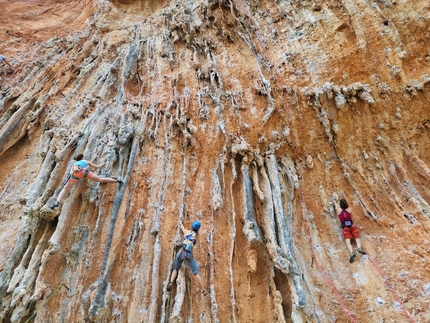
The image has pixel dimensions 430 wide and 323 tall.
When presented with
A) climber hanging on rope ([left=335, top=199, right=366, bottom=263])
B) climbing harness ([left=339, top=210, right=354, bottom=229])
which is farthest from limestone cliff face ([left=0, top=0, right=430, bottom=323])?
climbing harness ([left=339, top=210, right=354, bottom=229])

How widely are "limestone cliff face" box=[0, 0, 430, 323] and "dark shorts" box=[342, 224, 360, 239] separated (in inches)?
11.2

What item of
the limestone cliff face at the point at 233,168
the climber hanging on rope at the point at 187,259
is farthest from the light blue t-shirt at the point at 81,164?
the climber hanging on rope at the point at 187,259

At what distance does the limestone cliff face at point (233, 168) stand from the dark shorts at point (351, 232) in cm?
29

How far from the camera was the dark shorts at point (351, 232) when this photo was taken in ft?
19.9

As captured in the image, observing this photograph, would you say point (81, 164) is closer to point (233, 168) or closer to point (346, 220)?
point (233, 168)

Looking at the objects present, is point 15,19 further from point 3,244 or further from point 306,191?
point 306,191

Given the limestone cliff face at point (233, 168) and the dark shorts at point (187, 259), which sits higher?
the limestone cliff face at point (233, 168)

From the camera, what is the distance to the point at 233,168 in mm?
6820

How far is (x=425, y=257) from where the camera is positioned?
550 centimetres

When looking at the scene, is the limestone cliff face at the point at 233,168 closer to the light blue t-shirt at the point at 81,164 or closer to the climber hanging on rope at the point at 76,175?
the climber hanging on rope at the point at 76,175

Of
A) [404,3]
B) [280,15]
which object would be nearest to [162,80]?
[280,15]

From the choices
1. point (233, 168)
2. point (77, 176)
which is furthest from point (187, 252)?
point (77, 176)

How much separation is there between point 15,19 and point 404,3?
564 inches

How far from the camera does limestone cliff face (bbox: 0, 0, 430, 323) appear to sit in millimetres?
5273
